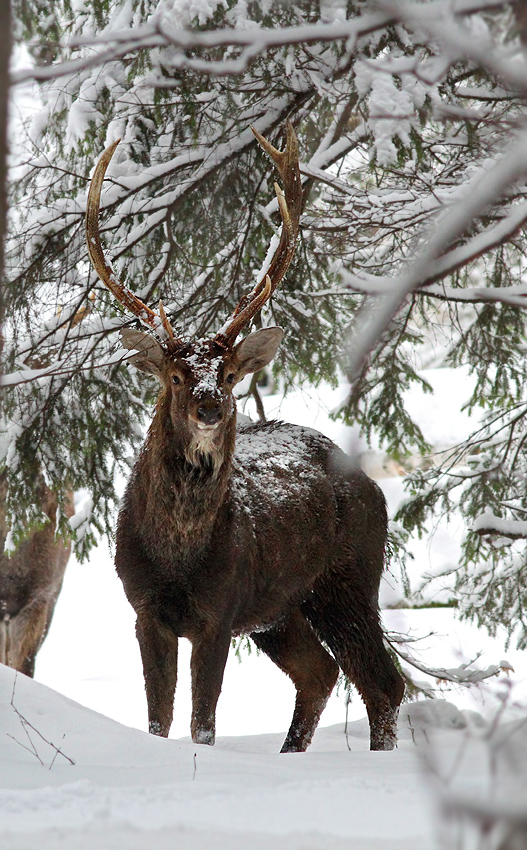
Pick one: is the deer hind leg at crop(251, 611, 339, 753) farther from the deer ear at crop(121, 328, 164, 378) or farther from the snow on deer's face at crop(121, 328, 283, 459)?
the deer ear at crop(121, 328, 164, 378)

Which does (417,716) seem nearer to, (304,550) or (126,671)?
(304,550)

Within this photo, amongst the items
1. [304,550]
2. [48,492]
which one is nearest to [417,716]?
[304,550]

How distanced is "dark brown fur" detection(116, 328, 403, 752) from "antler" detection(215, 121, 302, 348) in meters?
0.14

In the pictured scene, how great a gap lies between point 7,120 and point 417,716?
538cm

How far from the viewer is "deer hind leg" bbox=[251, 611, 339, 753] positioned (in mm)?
6152

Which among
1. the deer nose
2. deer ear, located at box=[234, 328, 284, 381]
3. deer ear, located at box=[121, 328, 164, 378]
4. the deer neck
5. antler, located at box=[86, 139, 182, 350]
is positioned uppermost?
antler, located at box=[86, 139, 182, 350]

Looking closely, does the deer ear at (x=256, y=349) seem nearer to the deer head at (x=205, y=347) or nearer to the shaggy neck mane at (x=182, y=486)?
the deer head at (x=205, y=347)

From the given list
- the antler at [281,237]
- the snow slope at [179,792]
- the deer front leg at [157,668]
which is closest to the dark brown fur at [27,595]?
the antler at [281,237]

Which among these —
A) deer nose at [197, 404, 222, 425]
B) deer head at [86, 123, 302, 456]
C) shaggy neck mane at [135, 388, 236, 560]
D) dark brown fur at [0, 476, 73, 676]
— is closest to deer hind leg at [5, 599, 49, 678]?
dark brown fur at [0, 476, 73, 676]

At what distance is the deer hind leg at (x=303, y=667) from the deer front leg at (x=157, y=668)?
136 centimetres

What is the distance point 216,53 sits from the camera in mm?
5699

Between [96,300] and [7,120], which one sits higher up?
[96,300]

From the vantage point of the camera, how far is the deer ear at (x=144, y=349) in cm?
525

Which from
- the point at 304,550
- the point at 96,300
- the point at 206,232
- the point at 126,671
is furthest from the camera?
the point at 126,671
